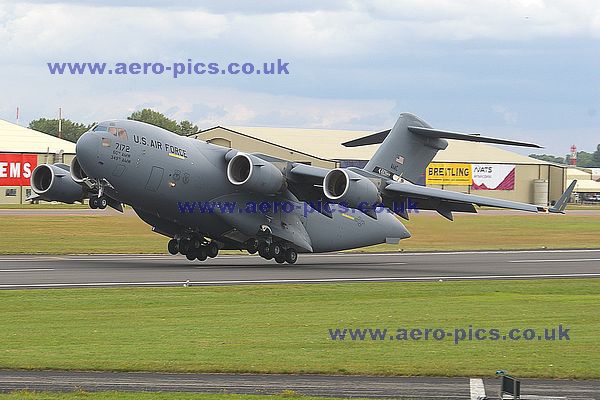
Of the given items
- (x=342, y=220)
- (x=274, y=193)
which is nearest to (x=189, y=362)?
(x=274, y=193)

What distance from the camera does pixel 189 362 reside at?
15875 mm

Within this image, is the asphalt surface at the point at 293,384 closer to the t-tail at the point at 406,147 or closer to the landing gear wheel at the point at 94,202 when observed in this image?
the landing gear wheel at the point at 94,202

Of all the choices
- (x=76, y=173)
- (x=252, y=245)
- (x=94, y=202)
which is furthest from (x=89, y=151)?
(x=252, y=245)

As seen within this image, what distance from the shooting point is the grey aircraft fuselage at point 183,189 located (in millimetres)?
32094

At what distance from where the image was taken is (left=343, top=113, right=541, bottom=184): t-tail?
3872cm

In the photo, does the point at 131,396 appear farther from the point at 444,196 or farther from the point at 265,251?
the point at 265,251

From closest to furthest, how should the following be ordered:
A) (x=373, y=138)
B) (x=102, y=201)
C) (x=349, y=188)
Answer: (x=102, y=201) < (x=349, y=188) < (x=373, y=138)

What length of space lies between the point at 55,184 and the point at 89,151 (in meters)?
4.78

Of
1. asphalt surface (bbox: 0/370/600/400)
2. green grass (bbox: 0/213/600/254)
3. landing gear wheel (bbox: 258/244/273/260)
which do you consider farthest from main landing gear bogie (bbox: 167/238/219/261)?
asphalt surface (bbox: 0/370/600/400)

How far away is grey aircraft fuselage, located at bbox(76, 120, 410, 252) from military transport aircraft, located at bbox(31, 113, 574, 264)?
33 mm

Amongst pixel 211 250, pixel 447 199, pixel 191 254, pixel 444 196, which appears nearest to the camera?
pixel 444 196

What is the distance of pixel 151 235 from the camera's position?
170 feet

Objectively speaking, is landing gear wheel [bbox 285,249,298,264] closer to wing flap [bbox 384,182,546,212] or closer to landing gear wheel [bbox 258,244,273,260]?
landing gear wheel [bbox 258,244,273,260]

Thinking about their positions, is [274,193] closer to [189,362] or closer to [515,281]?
[515,281]
